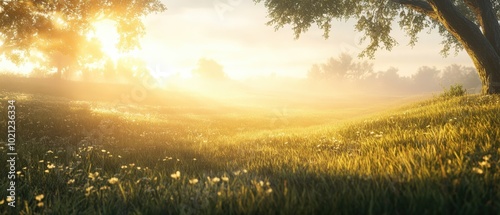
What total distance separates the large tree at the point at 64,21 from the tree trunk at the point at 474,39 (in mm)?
19070

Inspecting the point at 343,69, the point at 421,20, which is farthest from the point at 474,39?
the point at 343,69

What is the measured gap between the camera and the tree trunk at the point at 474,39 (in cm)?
1231

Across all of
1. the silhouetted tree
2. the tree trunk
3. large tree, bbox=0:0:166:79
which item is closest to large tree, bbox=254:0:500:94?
the tree trunk

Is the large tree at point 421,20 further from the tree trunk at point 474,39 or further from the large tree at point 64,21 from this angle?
the large tree at point 64,21

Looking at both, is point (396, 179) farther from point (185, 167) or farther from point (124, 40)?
point (124, 40)

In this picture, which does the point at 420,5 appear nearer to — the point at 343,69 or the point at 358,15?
the point at 358,15

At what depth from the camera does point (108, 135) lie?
12078 millimetres

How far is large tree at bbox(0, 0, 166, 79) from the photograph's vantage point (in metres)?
17.1

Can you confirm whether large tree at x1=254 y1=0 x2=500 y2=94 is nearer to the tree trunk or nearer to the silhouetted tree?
the tree trunk

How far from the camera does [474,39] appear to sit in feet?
40.6

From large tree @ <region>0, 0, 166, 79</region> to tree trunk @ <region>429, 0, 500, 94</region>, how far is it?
1907cm

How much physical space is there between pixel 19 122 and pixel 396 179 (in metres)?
12.2

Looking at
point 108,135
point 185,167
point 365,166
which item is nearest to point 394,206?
point 365,166

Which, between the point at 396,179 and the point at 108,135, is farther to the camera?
the point at 108,135
